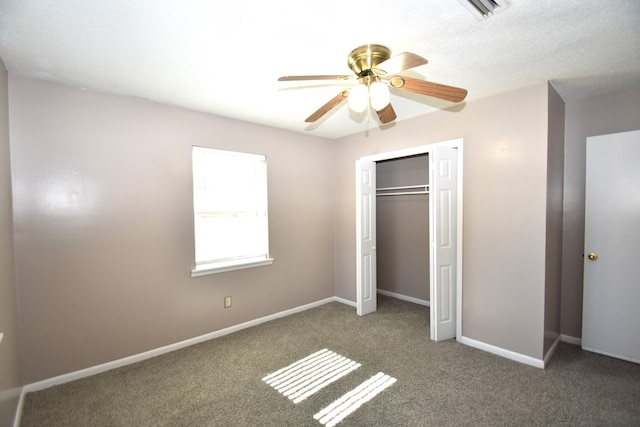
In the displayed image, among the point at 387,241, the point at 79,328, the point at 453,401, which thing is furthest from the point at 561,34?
the point at 79,328

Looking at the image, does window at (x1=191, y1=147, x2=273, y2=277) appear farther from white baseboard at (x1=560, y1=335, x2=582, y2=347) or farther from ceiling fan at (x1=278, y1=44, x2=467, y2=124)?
white baseboard at (x1=560, y1=335, x2=582, y2=347)

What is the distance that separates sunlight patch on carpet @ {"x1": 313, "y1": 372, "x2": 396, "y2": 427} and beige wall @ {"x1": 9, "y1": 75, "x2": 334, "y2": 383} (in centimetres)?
167

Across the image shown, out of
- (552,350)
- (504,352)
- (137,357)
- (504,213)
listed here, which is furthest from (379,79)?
(137,357)

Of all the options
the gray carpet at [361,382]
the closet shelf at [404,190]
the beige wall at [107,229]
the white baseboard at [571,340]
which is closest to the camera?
the gray carpet at [361,382]

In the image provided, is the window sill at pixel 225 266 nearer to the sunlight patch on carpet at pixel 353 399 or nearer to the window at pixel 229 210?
the window at pixel 229 210

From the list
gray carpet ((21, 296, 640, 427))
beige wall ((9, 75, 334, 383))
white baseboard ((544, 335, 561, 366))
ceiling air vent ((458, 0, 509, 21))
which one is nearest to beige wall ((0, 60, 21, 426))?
beige wall ((9, 75, 334, 383))

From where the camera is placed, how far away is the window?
312 cm

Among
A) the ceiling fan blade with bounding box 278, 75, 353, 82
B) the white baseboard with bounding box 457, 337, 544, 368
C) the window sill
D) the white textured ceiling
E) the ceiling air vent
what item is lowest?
the white baseboard with bounding box 457, 337, 544, 368

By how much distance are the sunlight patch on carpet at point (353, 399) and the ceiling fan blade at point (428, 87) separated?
2.13 meters

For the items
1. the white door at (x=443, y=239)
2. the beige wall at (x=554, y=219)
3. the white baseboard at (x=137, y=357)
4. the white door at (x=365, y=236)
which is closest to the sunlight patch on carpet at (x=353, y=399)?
the white door at (x=443, y=239)

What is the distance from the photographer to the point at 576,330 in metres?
2.93

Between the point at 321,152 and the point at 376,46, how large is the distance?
7.95 feet

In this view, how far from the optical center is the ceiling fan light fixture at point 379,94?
1.63 m

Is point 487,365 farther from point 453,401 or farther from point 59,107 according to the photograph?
point 59,107
